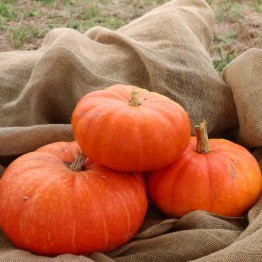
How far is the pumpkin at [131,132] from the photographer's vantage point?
1434 millimetres

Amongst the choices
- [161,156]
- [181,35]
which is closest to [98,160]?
[161,156]

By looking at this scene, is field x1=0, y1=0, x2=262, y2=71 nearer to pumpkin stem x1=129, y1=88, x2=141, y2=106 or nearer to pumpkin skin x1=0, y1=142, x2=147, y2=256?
pumpkin stem x1=129, y1=88, x2=141, y2=106

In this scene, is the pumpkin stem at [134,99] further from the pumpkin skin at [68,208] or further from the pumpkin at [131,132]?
the pumpkin skin at [68,208]

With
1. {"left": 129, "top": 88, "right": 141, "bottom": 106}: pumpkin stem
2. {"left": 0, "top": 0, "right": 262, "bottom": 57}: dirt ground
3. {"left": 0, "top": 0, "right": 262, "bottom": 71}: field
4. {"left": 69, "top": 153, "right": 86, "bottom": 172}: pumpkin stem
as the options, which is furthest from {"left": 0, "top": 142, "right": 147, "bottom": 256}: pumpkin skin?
{"left": 0, "top": 0, "right": 262, "bottom": 57}: dirt ground

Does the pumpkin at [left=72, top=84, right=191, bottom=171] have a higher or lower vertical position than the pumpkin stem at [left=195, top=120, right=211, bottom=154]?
higher

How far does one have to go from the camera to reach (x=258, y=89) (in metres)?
1.83

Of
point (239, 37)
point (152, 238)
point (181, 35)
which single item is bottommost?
point (239, 37)

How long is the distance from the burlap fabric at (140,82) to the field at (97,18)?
197 cm

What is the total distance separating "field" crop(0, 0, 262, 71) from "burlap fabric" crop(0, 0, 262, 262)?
77.7 inches

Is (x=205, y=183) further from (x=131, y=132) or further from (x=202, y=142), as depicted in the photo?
(x=131, y=132)

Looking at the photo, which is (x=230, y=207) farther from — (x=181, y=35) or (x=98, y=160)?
(x=181, y=35)

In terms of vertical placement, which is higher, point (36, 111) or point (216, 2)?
point (36, 111)

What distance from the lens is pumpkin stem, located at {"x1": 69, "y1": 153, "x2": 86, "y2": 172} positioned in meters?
1.50

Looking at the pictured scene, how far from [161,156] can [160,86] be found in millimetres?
503
